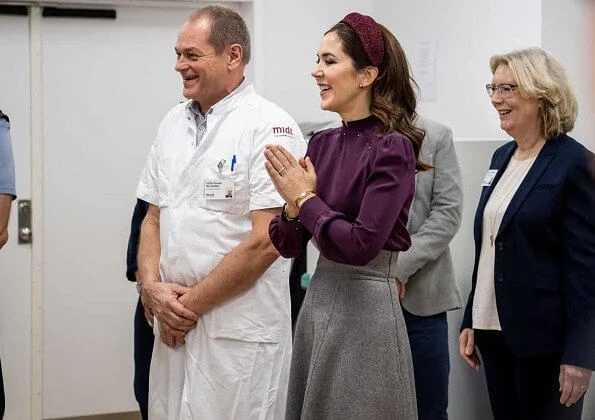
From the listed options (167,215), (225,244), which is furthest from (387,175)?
(167,215)

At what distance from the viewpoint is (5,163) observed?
7.86 ft

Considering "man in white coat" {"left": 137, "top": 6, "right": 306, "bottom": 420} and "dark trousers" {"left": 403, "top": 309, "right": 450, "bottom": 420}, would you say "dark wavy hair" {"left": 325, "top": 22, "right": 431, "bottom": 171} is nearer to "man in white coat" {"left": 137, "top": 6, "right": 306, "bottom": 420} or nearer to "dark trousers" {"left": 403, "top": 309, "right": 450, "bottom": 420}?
"man in white coat" {"left": 137, "top": 6, "right": 306, "bottom": 420}

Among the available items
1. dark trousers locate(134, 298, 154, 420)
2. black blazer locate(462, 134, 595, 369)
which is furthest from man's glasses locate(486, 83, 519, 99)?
dark trousers locate(134, 298, 154, 420)

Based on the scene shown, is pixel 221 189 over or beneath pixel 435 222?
over

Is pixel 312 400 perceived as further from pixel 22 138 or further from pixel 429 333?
pixel 22 138

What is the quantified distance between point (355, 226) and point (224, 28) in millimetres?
974

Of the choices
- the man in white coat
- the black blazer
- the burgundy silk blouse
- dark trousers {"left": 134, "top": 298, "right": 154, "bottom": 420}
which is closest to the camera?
the burgundy silk blouse

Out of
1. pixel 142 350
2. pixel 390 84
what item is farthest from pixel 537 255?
pixel 142 350

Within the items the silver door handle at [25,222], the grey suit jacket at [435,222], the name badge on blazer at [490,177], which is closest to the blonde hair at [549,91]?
the name badge on blazer at [490,177]

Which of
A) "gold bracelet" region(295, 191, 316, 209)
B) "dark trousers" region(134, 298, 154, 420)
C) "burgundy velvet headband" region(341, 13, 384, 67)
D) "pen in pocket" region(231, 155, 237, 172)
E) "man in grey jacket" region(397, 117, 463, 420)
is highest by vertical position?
"burgundy velvet headband" region(341, 13, 384, 67)

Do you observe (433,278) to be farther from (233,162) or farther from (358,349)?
(358,349)

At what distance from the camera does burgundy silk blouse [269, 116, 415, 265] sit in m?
1.55

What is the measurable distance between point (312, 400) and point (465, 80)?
6.86 ft

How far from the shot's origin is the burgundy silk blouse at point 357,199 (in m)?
1.55
